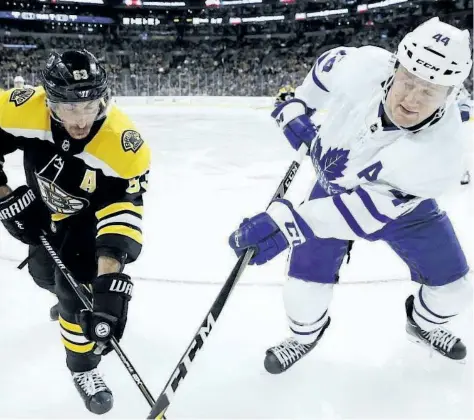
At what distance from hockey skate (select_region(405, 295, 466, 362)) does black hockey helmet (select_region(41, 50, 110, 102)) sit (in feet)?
4.20

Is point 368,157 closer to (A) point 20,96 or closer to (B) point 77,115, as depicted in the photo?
(B) point 77,115

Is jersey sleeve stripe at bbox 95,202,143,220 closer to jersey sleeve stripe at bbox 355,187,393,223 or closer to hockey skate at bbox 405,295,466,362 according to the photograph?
jersey sleeve stripe at bbox 355,187,393,223

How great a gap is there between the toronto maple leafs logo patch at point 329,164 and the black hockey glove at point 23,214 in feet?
2.81

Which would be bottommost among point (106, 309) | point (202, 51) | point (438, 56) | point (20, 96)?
point (202, 51)

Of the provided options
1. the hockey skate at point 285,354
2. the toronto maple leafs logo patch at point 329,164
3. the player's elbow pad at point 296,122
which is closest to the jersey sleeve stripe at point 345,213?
the toronto maple leafs logo patch at point 329,164

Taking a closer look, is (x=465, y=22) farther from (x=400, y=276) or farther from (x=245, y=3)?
(x=400, y=276)

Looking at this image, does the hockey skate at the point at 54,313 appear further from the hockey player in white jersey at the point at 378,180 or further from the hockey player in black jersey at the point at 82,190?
the hockey player in white jersey at the point at 378,180

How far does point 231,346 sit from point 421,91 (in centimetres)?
110

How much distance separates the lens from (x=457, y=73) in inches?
52.8

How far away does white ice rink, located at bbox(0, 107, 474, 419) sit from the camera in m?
1.65

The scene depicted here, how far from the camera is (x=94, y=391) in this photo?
5.29 ft

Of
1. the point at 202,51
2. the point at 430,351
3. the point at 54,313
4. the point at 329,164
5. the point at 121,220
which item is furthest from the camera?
the point at 202,51

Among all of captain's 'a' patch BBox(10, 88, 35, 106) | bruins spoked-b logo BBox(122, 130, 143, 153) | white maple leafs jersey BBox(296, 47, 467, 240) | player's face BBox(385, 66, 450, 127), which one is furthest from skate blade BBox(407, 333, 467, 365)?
captain's 'a' patch BBox(10, 88, 35, 106)

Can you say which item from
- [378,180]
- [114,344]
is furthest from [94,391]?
[378,180]
